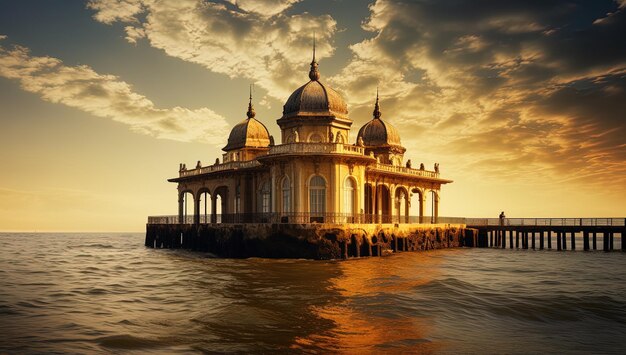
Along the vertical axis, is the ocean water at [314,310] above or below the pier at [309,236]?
below

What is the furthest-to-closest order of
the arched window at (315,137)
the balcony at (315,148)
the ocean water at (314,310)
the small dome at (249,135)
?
the small dome at (249,135) → the arched window at (315,137) → the balcony at (315,148) → the ocean water at (314,310)

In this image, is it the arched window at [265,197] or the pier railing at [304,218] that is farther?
the arched window at [265,197]

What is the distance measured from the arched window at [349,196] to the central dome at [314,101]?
20.1ft

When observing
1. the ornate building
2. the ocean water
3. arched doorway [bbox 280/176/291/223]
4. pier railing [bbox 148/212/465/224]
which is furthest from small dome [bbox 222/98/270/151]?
the ocean water

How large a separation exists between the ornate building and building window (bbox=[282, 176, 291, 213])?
7 centimetres

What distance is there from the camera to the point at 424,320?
1716 cm

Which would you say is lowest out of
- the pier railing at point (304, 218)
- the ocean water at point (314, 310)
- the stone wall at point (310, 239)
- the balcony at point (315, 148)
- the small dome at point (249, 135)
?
the ocean water at point (314, 310)

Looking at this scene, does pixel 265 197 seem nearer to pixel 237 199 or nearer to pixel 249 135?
pixel 237 199

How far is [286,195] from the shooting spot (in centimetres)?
3953

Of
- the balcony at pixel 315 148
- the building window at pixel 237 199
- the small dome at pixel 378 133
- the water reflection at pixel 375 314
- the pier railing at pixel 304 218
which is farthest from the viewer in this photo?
the small dome at pixel 378 133

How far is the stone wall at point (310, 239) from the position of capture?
34812 millimetres

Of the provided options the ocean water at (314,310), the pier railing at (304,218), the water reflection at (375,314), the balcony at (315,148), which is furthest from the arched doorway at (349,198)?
the water reflection at (375,314)

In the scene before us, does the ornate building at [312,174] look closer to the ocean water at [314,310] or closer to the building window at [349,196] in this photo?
the building window at [349,196]

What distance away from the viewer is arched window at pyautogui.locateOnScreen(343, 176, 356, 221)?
128 feet
